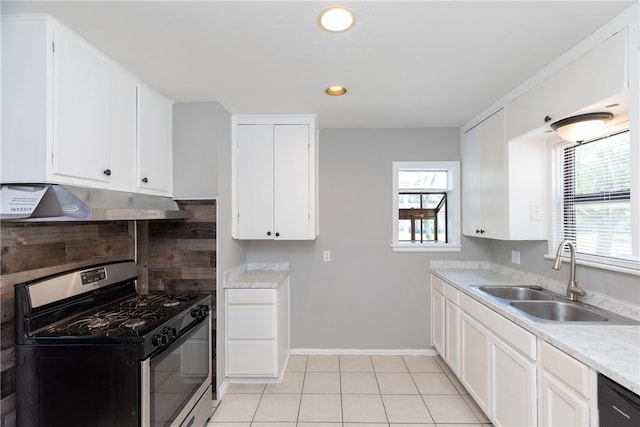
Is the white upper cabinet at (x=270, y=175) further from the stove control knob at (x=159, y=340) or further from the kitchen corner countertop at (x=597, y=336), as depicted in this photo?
the kitchen corner countertop at (x=597, y=336)

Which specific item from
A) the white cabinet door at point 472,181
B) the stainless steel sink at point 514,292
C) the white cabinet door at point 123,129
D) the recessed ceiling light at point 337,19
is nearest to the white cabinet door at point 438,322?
the stainless steel sink at point 514,292

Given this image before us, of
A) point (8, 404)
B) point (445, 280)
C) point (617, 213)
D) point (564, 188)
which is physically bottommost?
point (8, 404)

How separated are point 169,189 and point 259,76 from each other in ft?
3.78

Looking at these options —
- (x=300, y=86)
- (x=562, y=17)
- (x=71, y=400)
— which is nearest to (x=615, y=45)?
(x=562, y=17)

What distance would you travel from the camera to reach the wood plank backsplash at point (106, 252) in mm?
1489

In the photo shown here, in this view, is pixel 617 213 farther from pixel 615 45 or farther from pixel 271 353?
pixel 271 353

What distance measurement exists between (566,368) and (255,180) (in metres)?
2.46

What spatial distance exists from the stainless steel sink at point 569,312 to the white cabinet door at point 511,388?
288mm

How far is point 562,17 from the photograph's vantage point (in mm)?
1431

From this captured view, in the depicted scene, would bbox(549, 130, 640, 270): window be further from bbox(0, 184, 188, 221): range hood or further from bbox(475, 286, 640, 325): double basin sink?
bbox(0, 184, 188, 221): range hood

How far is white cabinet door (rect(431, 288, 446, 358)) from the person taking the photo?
2902 mm

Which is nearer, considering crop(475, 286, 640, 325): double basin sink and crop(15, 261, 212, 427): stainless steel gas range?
crop(15, 261, 212, 427): stainless steel gas range

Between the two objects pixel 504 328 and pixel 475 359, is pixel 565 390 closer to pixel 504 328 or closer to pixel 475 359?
pixel 504 328

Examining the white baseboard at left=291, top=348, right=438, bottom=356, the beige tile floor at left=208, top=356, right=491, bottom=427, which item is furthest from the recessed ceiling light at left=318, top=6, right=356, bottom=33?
the white baseboard at left=291, top=348, right=438, bottom=356
